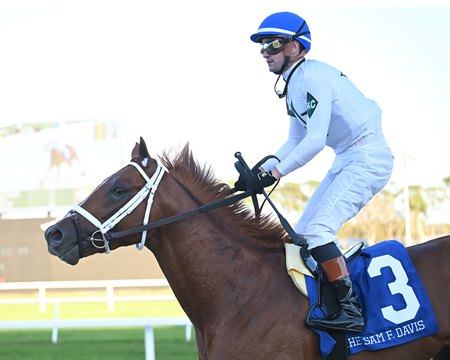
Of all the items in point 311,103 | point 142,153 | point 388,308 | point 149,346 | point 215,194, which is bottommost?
point 149,346

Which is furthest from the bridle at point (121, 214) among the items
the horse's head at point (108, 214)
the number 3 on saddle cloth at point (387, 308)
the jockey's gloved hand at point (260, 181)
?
the number 3 on saddle cloth at point (387, 308)

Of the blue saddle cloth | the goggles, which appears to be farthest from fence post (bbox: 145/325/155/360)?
the goggles

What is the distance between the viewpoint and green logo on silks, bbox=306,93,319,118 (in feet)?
13.2

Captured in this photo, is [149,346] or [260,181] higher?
[260,181]

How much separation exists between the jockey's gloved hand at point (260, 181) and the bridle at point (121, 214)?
0.47m

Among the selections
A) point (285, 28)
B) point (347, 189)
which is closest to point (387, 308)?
point (347, 189)

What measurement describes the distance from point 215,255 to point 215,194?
13.5 inches

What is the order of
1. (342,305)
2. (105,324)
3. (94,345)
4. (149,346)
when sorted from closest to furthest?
(342,305), (149,346), (105,324), (94,345)

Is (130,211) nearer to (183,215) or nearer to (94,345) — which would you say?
(183,215)

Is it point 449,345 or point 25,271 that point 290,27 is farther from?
point 25,271

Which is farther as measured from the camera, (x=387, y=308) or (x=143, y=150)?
(x=143, y=150)

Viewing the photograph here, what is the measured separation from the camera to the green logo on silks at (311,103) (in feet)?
13.2

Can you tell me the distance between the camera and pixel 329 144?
14.2 ft

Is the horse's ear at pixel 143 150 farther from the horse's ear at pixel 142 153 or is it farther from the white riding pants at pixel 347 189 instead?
the white riding pants at pixel 347 189
